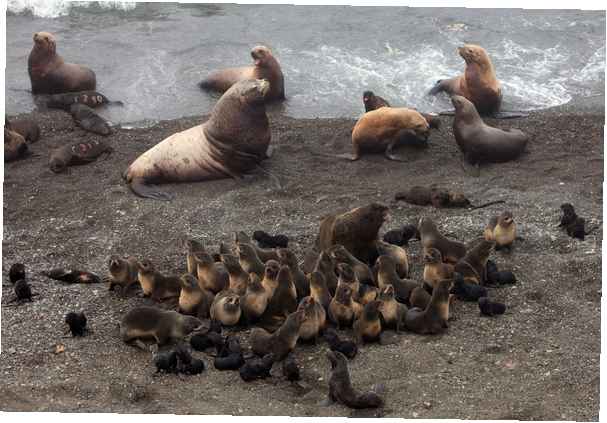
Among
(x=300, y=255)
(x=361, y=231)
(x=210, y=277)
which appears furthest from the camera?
A: (x=300, y=255)

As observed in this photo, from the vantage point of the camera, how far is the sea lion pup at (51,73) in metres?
13.8

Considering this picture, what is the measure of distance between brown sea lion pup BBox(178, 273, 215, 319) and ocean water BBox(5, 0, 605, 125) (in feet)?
17.7

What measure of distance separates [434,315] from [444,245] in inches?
51.1

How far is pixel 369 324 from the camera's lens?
24.1ft

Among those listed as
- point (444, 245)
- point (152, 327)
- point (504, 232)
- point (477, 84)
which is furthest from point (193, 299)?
point (477, 84)

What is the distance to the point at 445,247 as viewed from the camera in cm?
873

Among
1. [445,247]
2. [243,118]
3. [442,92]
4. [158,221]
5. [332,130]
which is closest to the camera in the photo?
[445,247]

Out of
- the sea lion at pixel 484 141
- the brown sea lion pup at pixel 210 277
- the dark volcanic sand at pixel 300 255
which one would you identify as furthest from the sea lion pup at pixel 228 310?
the sea lion at pixel 484 141

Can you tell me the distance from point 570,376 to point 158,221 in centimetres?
463

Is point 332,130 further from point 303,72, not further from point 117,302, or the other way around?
point 117,302

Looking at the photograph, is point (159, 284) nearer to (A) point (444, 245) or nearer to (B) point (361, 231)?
(B) point (361, 231)

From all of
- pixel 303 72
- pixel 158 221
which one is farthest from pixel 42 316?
pixel 303 72

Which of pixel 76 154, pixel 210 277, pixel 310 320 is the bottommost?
pixel 76 154

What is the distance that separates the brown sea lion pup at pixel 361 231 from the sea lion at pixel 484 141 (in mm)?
3072
